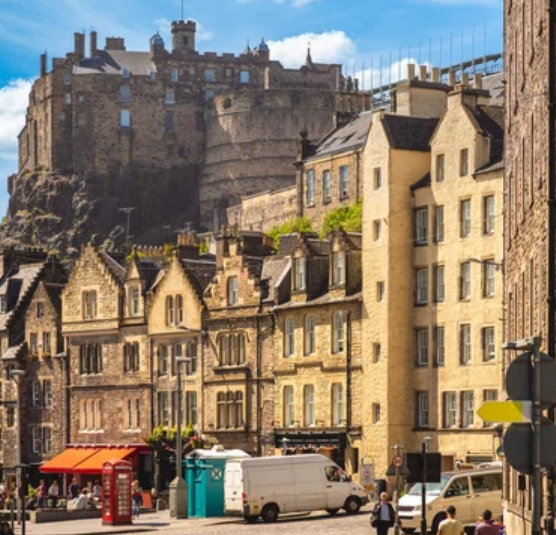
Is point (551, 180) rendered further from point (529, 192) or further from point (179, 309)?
point (179, 309)

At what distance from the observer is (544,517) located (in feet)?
94.0

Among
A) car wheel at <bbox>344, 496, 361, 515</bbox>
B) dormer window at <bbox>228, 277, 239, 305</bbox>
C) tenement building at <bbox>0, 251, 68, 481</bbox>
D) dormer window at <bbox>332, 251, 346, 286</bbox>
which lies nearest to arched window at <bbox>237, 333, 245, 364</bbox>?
dormer window at <bbox>228, 277, 239, 305</bbox>

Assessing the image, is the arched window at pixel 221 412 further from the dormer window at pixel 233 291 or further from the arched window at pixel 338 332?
the arched window at pixel 338 332

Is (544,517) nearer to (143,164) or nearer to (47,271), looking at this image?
(47,271)

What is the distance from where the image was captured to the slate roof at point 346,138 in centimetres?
10912

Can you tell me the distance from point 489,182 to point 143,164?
123732 millimetres

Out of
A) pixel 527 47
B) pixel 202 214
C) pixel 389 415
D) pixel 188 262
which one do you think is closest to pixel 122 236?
pixel 202 214

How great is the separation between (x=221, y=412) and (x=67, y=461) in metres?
10.0

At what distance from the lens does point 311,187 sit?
373 feet

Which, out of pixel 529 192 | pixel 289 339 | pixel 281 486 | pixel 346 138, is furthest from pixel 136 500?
pixel 346 138

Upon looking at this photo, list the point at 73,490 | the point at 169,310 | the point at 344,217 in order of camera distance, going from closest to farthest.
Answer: the point at 73,490
the point at 169,310
the point at 344,217

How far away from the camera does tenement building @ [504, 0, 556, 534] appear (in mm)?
29156

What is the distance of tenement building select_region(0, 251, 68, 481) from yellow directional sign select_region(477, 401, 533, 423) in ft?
252

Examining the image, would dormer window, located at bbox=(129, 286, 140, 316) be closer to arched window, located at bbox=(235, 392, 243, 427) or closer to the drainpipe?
arched window, located at bbox=(235, 392, 243, 427)
